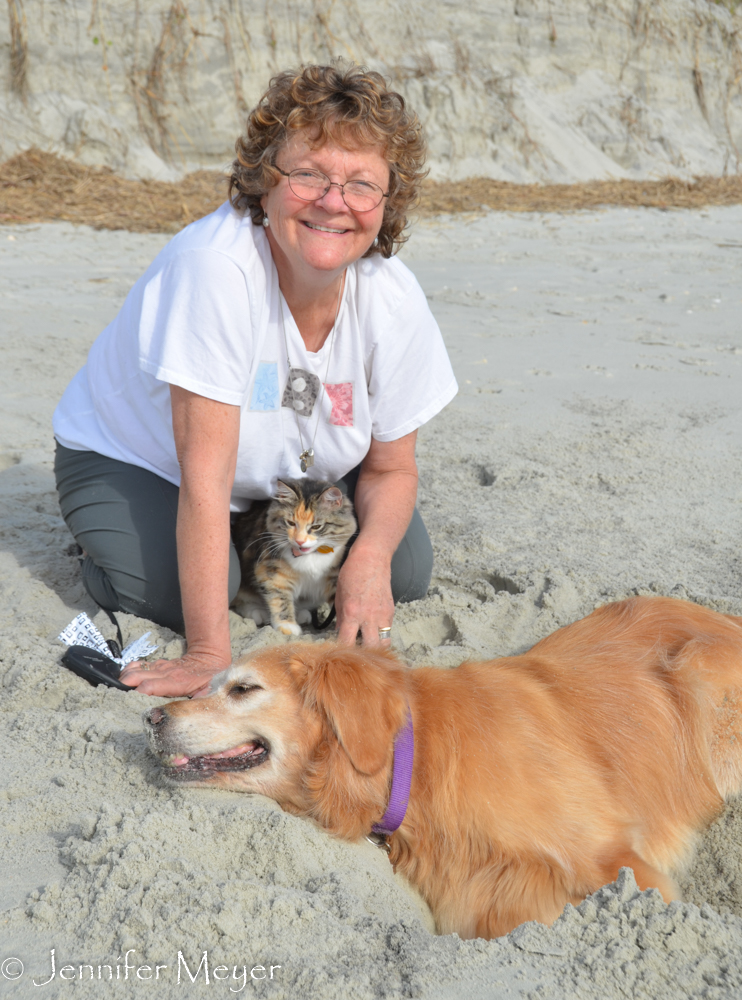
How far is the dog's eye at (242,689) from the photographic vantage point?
7.82ft

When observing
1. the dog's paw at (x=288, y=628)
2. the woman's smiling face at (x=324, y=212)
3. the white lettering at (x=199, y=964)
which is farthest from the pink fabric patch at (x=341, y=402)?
the white lettering at (x=199, y=964)

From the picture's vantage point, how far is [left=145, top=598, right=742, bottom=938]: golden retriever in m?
2.26

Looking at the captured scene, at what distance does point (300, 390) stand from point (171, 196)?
350 inches

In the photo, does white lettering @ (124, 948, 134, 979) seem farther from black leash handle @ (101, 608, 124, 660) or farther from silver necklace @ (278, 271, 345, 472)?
silver necklace @ (278, 271, 345, 472)

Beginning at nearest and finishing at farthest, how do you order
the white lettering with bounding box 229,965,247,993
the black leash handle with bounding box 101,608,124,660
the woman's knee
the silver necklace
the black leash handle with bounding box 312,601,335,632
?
the white lettering with bounding box 229,965,247,993 < the black leash handle with bounding box 101,608,124,660 < the silver necklace < the woman's knee < the black leash handle with bounding box 312,601,335,632

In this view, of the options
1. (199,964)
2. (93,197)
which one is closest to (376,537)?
(199,964)

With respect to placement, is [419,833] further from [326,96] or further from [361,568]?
[326,96]

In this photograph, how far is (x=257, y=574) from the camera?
12.6ft

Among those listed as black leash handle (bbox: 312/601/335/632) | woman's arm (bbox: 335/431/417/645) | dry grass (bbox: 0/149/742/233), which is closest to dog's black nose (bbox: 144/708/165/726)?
woman's arm (bbox: 335/431/417/645)

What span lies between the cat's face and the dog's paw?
11.9 inches

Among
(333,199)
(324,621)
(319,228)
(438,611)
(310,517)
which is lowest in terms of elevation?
(324,621)

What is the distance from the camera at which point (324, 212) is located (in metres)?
2.97

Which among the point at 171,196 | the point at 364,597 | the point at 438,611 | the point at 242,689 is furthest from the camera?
the point at 171,196

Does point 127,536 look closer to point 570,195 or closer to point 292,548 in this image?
point 292,548
